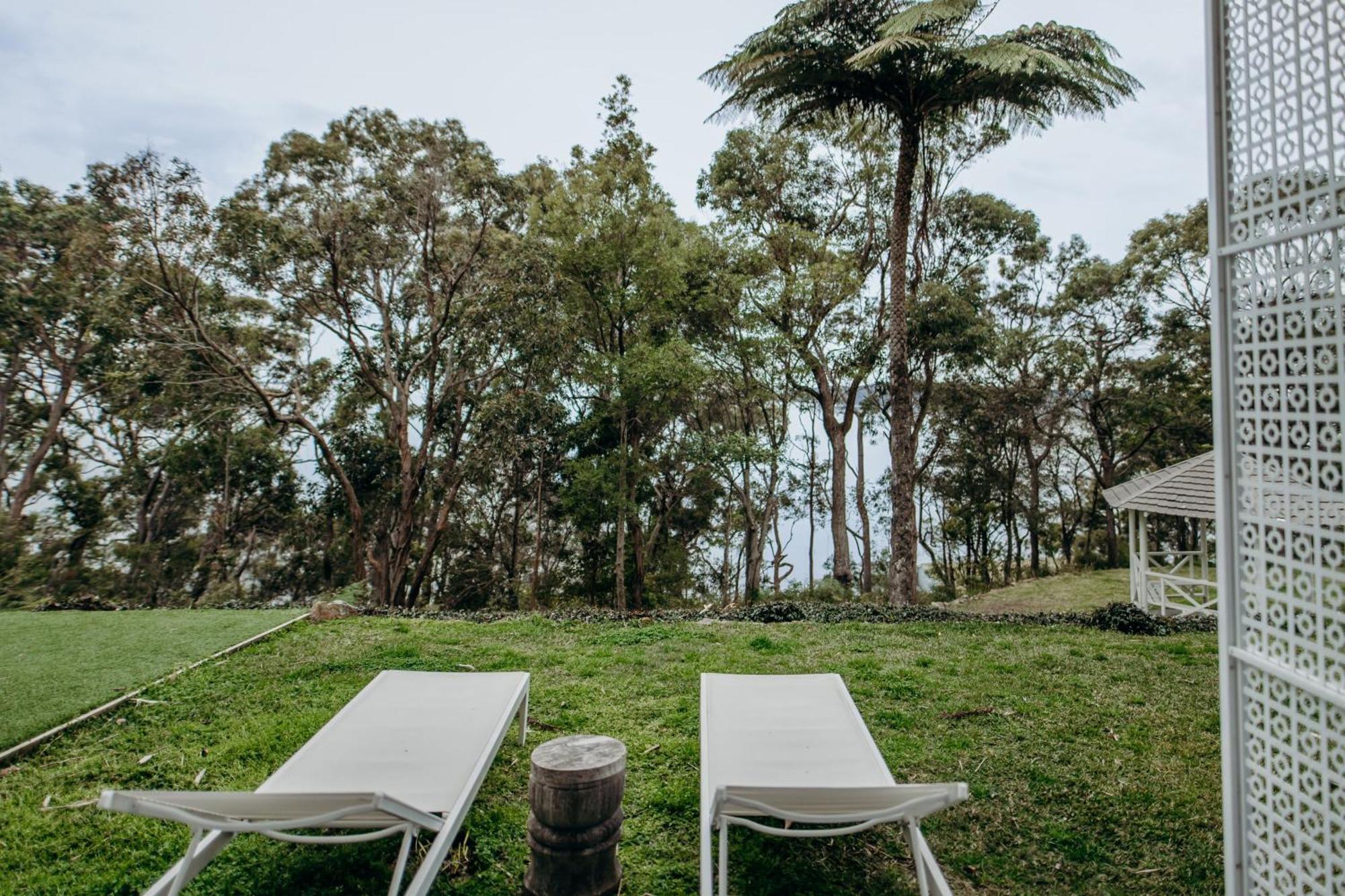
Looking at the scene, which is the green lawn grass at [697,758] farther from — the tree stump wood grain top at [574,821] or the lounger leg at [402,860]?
the lounger leg at [402,860]

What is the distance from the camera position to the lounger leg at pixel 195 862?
230cm

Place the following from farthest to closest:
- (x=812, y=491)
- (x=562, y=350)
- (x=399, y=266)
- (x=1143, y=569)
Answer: (x=812, y=491) < (x=399, y=266) < (x=562, y=350) < (x=1143, y=569)

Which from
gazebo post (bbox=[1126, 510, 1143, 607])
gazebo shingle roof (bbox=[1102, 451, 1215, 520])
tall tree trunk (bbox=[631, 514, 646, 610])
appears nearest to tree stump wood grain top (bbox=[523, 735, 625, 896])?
gazebo shingle roof (bbox=[1102, 451, 1215, 520])

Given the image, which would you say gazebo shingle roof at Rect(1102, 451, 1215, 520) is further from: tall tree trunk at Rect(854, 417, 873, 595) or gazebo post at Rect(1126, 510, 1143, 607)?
tall tree trunk at Rect(854, 417, 873, 595)

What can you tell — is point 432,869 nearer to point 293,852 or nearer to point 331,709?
point 293,852

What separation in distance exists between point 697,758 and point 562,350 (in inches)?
420

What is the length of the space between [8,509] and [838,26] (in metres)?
17.5

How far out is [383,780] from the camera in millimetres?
2994

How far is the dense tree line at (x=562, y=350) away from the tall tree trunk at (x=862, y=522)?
0.45ft

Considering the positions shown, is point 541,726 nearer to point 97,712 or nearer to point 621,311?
point 97,712

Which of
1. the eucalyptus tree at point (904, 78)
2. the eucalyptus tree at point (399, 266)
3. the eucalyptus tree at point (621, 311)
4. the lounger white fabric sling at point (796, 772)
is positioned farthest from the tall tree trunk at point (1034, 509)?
the lounger white fabric sling at point (796, 772)

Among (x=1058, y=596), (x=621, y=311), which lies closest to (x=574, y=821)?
(x=621, y=311)

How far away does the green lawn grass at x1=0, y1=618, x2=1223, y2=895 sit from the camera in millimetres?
2990

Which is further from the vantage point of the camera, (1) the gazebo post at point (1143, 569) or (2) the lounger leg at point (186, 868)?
(1) the gazebo post at point (1143, 569)
